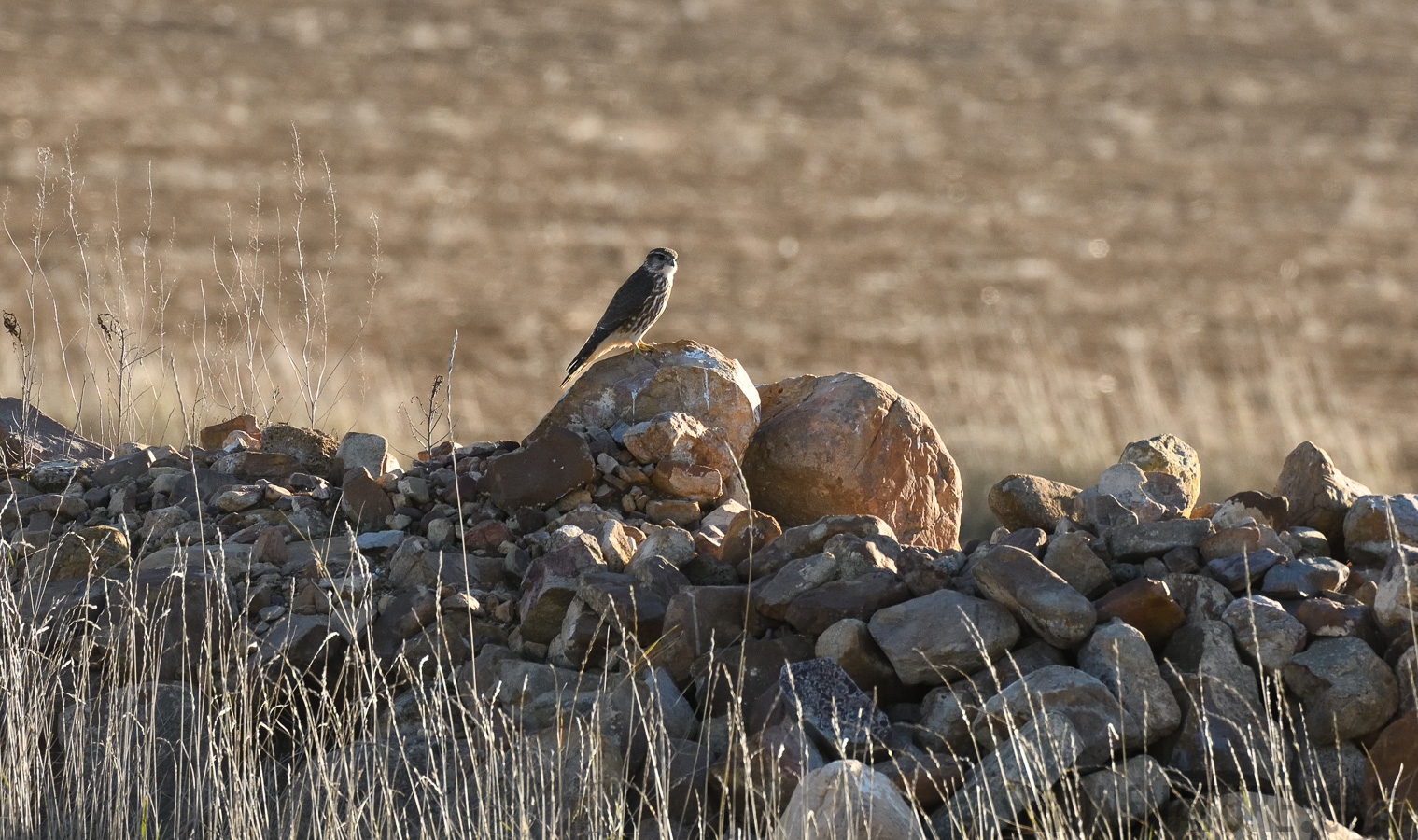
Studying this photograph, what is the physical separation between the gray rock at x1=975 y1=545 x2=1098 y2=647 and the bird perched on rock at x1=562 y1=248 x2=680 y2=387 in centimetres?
242

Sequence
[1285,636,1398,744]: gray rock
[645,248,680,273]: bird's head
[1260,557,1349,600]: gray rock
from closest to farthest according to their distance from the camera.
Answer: [1285,636,1398,744]: gray rock < [1260,557,1349,600]: gray rock < [645,248,680,273]: bird's head

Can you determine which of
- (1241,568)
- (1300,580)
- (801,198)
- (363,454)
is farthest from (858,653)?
(801,198)

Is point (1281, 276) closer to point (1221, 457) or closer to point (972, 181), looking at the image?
point (972, 181)

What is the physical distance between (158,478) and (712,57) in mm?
22705

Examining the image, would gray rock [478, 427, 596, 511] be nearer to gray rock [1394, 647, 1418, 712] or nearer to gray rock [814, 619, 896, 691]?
gray rock [814, 619, 896, 691]

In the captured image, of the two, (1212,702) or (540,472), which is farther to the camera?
(540,472)

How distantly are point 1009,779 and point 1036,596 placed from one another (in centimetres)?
68

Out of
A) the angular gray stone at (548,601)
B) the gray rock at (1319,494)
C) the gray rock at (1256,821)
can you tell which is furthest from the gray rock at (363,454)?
the gray rock at (1319,494)

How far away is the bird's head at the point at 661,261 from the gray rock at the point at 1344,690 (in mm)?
3519

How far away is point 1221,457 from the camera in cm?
964

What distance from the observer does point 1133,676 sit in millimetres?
3850

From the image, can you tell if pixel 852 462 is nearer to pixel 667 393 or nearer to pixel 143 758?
pixel 667 393

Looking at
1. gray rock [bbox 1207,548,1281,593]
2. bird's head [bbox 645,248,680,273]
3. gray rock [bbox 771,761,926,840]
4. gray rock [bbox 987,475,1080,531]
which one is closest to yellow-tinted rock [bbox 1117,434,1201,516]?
gray rock [bbox 987,475,1080,531]

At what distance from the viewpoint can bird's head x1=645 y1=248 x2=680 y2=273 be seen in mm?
6672
